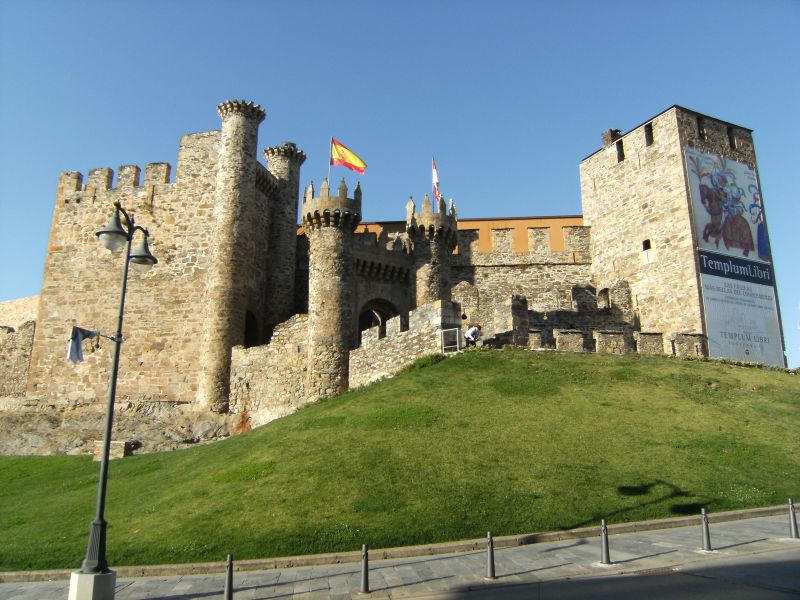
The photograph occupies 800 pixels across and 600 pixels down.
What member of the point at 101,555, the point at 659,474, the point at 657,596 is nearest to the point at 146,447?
the point at 101,555

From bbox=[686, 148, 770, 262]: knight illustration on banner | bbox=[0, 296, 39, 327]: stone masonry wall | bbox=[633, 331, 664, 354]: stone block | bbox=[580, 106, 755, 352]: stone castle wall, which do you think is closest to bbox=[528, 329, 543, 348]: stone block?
bbox=[633, 331, 664, 354]: stone block

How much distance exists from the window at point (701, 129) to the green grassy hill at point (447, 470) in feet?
45.9

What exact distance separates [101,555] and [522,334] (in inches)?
706

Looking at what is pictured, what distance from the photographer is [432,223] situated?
105 feet

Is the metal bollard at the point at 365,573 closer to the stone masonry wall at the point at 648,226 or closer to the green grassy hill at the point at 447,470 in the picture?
the green grassy hill at the point at 447,470

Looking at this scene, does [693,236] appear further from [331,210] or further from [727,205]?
[331,210]

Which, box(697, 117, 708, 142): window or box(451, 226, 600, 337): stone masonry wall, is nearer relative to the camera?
box(697, 117, 708, 142): window

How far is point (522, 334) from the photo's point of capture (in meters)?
24.8

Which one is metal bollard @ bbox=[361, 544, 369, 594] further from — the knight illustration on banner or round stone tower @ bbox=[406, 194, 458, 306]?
the knight illustration on banner

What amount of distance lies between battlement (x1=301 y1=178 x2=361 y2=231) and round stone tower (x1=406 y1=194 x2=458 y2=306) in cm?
375

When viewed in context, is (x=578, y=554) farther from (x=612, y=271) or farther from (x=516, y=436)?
(x=612, y=271)

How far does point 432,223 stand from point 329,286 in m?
6.82

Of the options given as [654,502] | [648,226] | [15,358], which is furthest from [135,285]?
[654,502]

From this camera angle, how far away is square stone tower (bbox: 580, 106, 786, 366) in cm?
2862
